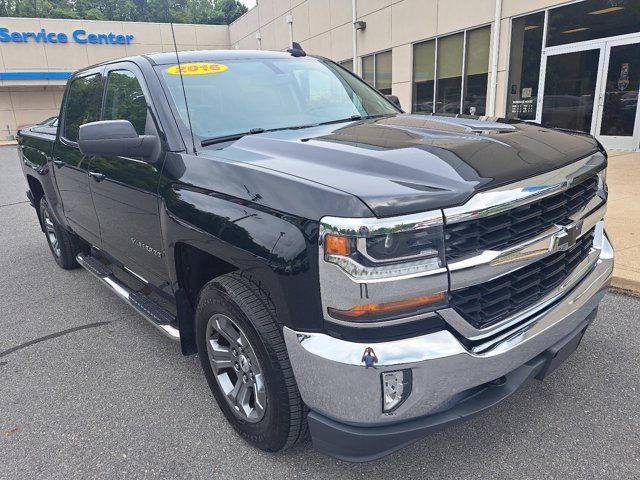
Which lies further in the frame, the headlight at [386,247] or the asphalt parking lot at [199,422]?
the asphalt parking lot at [199,422]

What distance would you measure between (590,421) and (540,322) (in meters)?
0.88

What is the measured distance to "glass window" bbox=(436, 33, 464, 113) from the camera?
13.7 m

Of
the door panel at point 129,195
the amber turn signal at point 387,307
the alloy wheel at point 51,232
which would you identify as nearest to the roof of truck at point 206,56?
the door panel at point 129,195

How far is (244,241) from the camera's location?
204 centimetres

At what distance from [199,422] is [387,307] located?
60.7 inches

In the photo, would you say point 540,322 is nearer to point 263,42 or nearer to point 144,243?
point 144,243

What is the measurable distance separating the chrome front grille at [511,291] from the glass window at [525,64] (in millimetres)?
11129

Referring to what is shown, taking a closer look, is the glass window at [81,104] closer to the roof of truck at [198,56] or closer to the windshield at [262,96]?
the roof of truck at [198,56]

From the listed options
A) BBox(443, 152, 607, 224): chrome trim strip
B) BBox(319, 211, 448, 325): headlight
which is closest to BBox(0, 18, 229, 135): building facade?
BBox(443, 152, 607, 224): chrome trim strip

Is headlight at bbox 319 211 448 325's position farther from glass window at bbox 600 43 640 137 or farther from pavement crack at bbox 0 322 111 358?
glass window at bbox 600 43 640 137

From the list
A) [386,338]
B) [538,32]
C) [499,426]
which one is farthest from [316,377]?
[538,32]

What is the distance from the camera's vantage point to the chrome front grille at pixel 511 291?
6.01ft

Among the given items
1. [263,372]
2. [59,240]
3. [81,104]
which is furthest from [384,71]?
[263,372]

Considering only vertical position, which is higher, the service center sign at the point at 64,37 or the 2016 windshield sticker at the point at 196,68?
the service center sign at the point at 64,37
